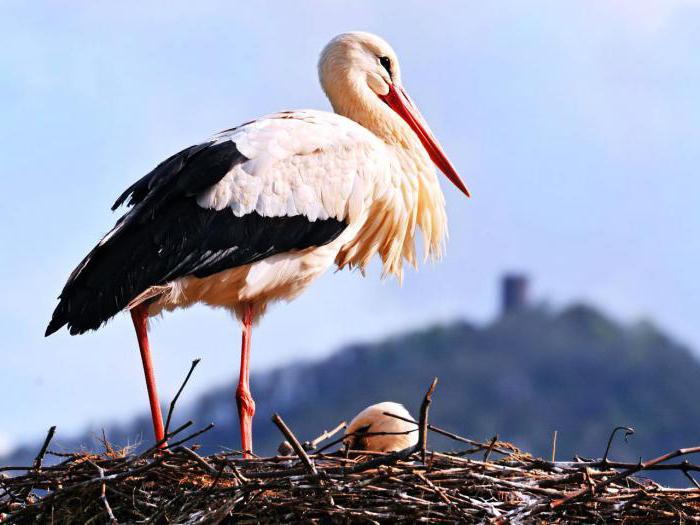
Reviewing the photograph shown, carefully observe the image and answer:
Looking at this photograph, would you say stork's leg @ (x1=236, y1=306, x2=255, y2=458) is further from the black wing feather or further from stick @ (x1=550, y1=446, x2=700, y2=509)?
stick @ (x1=550, y1=446, x2=700, y2=509)

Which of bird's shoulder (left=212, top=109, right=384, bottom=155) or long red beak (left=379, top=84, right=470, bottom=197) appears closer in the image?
bird's shoulder (left=212, top=109, right=384, bottom=155)

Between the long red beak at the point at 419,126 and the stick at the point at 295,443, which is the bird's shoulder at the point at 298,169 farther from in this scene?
the stick at the point at 295,443

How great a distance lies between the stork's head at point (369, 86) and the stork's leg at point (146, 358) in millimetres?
1423

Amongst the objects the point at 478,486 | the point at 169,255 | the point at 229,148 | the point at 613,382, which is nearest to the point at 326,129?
the point at 229,148

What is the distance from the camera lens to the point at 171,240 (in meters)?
5.73

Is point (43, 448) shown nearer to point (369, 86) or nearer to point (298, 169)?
point (298, 169)

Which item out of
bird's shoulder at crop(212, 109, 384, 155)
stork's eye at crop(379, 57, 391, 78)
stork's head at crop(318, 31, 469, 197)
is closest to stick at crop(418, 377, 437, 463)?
bird's shoulder at crop(212, 109, 384, 155)

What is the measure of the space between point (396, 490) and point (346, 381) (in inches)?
3218

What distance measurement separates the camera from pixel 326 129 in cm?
614

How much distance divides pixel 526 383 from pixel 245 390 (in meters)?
76.1

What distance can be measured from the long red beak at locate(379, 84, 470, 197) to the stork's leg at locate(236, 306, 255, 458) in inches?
50.0

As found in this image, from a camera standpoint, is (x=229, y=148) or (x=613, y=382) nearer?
(x=229, y=148)

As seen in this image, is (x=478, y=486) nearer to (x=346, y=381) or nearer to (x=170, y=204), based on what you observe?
(x=170, y=204)

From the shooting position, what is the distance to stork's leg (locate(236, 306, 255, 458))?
6086 millimetres
